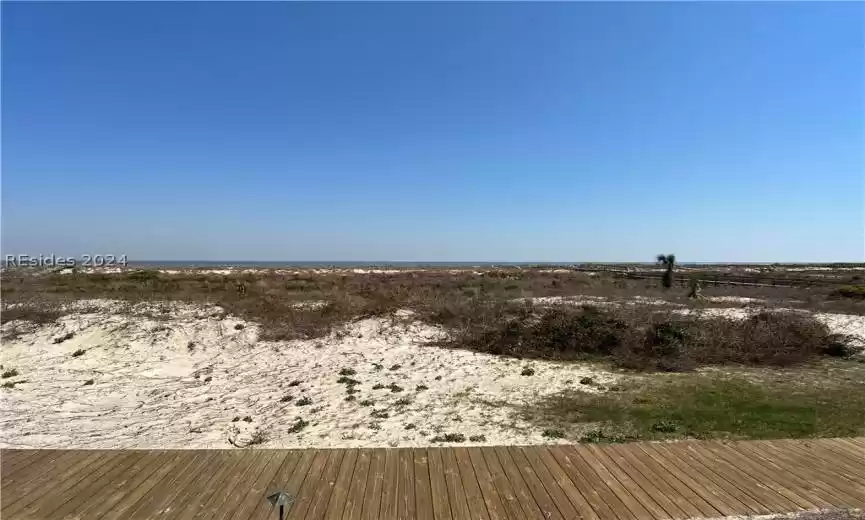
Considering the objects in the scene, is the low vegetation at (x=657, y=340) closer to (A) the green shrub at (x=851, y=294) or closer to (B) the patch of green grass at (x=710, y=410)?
(B) the patch of green grass at (x=710, y=410)

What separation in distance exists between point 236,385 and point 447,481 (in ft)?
25.6

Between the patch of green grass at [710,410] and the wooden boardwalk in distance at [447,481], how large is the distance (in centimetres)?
159

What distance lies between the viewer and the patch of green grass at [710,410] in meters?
7.92

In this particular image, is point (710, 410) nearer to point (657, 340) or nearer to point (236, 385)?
point (657, 340)

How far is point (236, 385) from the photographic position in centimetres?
1135

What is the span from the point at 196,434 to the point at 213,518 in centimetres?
421

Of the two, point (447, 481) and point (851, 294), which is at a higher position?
point (851, 294)

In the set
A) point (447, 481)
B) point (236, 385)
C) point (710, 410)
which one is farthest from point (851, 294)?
point (236, 385)

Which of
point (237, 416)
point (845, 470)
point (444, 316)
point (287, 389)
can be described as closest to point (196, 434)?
point (237, 416)

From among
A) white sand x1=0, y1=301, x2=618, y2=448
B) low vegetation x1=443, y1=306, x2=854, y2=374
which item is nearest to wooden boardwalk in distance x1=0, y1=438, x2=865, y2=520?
white sand x1=0, y1=301, x2=618, y2=448

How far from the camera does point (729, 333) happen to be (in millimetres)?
15359

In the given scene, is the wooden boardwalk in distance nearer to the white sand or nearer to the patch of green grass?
the patch of green grass

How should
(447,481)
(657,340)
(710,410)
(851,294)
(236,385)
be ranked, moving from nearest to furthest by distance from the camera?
(447,481) → (710,410) → (236,385) → (657,340) → (851,294)

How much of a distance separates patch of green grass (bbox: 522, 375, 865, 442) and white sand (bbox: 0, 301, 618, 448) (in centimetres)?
93
